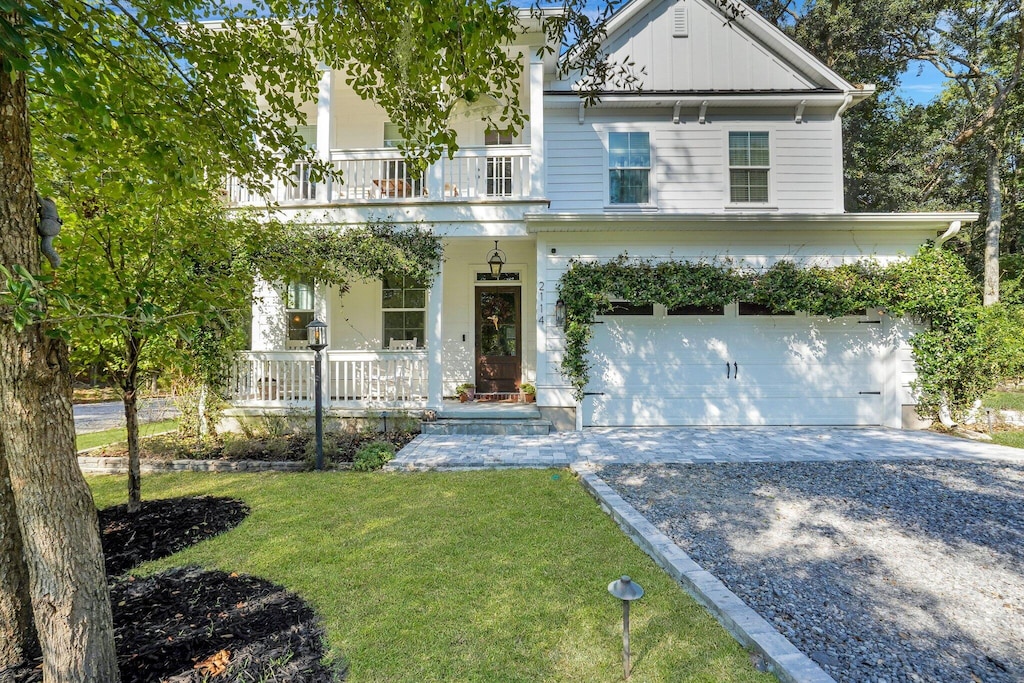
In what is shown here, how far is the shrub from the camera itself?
5.95 meters

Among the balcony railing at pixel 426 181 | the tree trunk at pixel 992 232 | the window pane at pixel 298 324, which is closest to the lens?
the balcony railing at pixel 426 181

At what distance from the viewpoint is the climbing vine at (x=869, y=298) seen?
7.49 m

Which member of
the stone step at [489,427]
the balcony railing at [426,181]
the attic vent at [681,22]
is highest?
the attic vent at [681,22]

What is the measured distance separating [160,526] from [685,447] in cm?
635

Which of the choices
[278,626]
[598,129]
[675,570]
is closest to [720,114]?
[598,129]

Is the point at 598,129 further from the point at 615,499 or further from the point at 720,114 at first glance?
the point at 615,499

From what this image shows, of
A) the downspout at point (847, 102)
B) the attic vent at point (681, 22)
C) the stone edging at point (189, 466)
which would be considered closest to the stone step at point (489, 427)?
the stone edging at point (189, 466)

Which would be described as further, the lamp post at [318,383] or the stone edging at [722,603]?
the lamp post at [318,383]

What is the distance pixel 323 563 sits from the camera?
3.30 meters

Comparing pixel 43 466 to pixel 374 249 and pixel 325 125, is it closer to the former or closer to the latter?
pixel 374 249

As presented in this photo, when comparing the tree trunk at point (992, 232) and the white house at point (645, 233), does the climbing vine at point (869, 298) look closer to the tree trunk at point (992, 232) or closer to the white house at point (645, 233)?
the white house at point (645, 233)

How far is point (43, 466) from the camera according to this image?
1809 millimetres

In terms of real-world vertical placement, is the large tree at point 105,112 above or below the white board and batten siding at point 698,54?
below

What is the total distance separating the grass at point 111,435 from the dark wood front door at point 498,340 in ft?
18.1
